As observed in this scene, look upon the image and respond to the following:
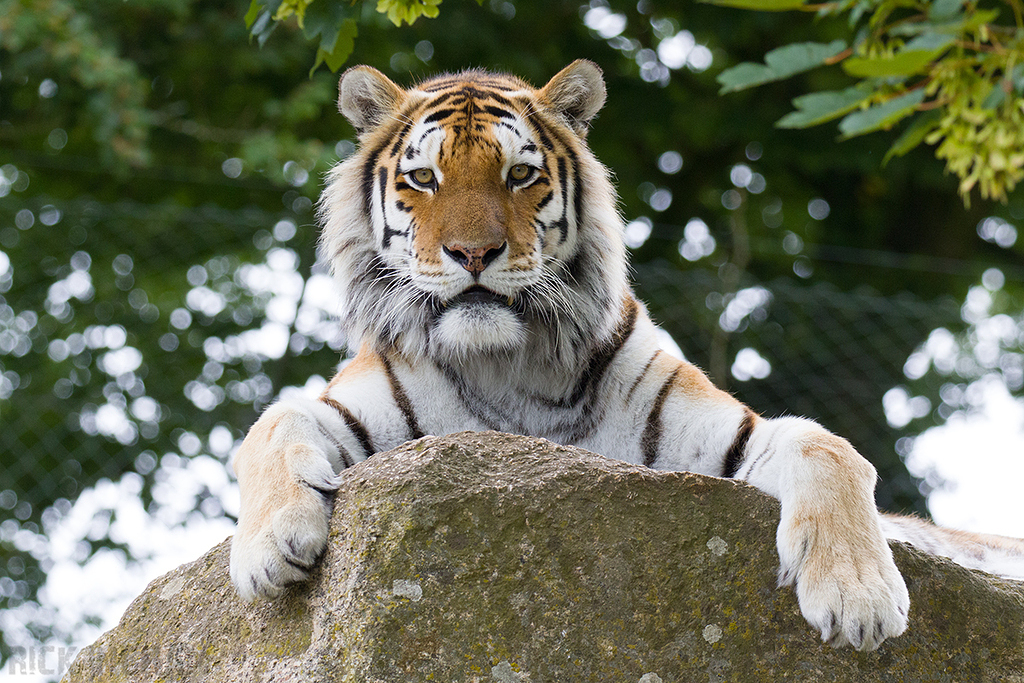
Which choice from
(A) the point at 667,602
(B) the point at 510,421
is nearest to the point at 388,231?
(B) the point at 510,421

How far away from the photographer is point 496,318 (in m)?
2.81

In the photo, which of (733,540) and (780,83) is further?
(780,83)

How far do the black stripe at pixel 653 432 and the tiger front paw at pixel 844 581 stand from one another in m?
0.81

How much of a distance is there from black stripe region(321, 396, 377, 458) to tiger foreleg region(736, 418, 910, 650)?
1.10 m

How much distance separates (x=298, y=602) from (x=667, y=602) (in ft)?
2.43

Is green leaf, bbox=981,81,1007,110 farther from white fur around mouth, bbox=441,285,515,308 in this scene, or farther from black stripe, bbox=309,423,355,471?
black stripe, bbox=309,423,355,471

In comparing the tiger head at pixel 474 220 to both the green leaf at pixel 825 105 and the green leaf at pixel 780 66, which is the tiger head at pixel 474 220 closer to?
the green leaf at pixel 780 66

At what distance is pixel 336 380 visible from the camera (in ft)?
10.4

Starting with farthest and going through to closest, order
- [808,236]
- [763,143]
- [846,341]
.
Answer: [808,236], [763,143], [846,341]

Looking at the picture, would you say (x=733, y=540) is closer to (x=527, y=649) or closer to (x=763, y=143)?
(x=527, y=649)

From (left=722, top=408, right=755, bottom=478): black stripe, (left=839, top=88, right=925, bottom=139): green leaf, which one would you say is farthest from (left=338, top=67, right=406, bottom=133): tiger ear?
(left=722, top=408, right=755, bottom=478): black stripe

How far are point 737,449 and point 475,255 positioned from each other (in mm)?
859

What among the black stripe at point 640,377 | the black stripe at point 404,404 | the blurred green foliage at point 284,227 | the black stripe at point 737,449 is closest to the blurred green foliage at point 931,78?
the black stripe at point 640,377

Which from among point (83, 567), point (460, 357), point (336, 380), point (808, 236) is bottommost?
point (83, 567)
